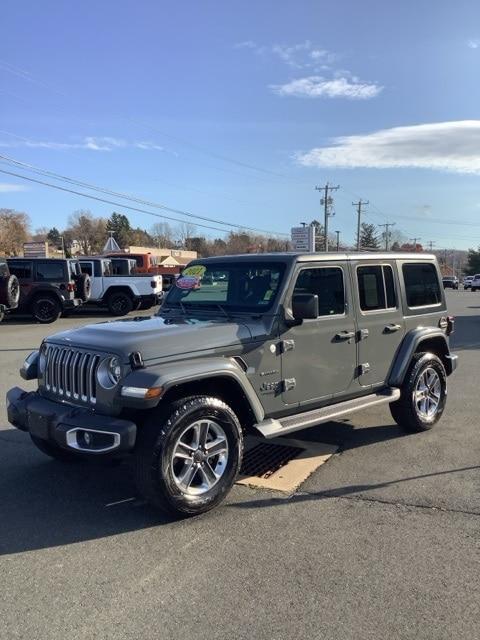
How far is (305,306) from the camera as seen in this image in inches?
176

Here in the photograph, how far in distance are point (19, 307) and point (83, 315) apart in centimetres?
325

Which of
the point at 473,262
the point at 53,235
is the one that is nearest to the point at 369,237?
the point at 473,262

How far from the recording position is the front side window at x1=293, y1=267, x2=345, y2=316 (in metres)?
4.97

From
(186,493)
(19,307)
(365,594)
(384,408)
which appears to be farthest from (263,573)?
(19,307)

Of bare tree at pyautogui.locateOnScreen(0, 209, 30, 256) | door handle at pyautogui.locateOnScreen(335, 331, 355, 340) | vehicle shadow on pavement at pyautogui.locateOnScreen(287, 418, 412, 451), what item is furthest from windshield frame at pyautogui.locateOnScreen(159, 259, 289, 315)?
bare tree at pyautogui.locateOnScreen(0, 209, 30, 256)

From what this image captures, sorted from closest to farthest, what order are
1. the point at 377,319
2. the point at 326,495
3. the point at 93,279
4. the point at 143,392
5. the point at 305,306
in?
the point at 143,392, the point at 326,495, the point at 305,306, the point at 377,319, the point at 93,279

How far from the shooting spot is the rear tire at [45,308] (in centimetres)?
1809

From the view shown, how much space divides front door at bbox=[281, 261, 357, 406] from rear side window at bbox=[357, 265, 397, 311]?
8.7 inches

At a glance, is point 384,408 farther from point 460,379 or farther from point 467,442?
point 460,379

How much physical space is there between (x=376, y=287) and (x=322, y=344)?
110 centimetres

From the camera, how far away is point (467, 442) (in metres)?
5.64

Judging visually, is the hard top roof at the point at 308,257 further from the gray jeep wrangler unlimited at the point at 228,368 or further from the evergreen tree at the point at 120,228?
the evergreen tree at the point at 120,228

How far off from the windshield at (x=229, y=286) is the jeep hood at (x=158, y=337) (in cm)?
36

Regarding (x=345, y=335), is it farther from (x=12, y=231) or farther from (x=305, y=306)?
(x=12, y=231)
